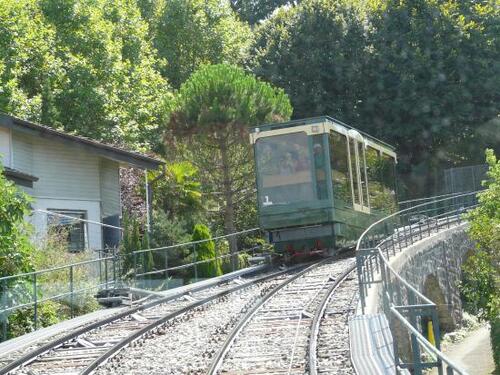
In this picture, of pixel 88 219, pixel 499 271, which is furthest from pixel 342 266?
pixel 88 219

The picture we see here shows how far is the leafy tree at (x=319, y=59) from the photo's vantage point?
5244 centimetres

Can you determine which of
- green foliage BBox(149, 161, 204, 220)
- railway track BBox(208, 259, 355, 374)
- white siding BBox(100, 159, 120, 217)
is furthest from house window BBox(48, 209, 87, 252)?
railway track BBox(208, 259, 355, 374)

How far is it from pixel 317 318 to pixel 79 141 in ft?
47.7

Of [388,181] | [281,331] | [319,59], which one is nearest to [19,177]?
[281,331]

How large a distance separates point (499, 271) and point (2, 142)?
1366 centimetres

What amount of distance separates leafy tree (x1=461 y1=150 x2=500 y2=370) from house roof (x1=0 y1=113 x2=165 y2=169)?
9.44 m

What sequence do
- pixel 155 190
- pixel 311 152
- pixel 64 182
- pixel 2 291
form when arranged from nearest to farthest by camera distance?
pixel 2 291, pixel 311 152, pixel 64 182, pixel 155 190

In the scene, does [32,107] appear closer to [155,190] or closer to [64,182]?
[155,190]

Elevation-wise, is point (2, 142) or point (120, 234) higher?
point (2, 142)

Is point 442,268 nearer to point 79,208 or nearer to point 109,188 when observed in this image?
point 109,188

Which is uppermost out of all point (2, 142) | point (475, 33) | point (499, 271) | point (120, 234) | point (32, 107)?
point (475, 33)

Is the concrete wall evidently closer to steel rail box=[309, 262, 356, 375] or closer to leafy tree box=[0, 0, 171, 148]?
steel rail box=[309, 262, 356, 375]

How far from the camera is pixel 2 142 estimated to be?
2878 centimetres

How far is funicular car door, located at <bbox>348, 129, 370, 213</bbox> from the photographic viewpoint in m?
28.8
